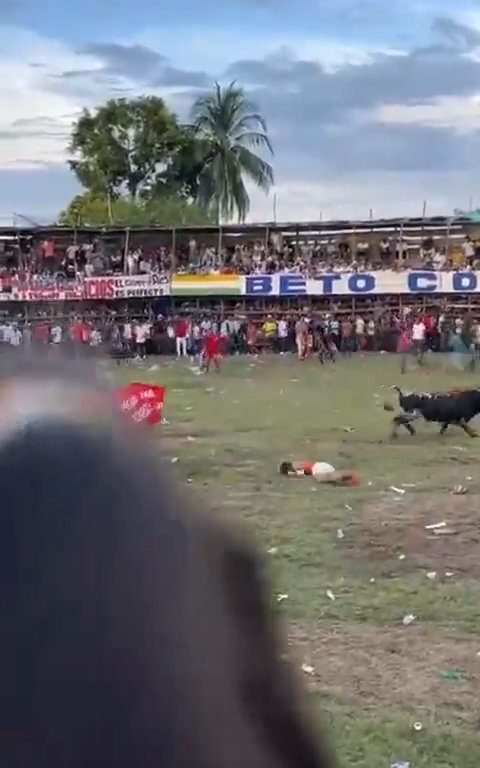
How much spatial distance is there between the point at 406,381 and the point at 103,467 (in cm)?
2736

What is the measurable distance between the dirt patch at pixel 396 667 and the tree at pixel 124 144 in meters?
49.6

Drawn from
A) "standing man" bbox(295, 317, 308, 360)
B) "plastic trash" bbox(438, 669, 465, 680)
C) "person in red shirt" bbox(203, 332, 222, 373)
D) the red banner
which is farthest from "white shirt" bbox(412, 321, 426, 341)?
"plastic trash" bbox(438, 669, 465, 680)

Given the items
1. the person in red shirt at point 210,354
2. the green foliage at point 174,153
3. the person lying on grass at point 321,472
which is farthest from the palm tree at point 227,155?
the person lying on grass at point 321,472

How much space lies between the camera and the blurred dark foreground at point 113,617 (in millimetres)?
837

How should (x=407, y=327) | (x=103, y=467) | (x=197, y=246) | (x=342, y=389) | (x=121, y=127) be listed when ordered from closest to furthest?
(x=103, y=467)
(x=342, y=389)
(x=407, y=327)
(x=197, y=246)
(x=121, y=127)

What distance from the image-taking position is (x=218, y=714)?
88 cm

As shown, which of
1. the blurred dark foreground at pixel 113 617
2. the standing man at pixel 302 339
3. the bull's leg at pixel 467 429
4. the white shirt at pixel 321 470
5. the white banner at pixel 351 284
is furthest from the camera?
the white banner at pixel 351 284

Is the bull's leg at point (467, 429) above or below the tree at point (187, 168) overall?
below

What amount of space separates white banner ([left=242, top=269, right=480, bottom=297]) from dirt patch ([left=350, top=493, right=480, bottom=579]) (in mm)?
30978

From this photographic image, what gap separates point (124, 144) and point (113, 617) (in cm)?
5634

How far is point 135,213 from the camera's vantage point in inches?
2078

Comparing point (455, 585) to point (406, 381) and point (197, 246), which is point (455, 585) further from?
point (197, 246)

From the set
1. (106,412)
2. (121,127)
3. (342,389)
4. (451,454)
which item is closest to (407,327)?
(342,389)

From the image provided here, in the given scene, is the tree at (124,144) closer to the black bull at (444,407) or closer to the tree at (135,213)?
the tree at (135,213)
